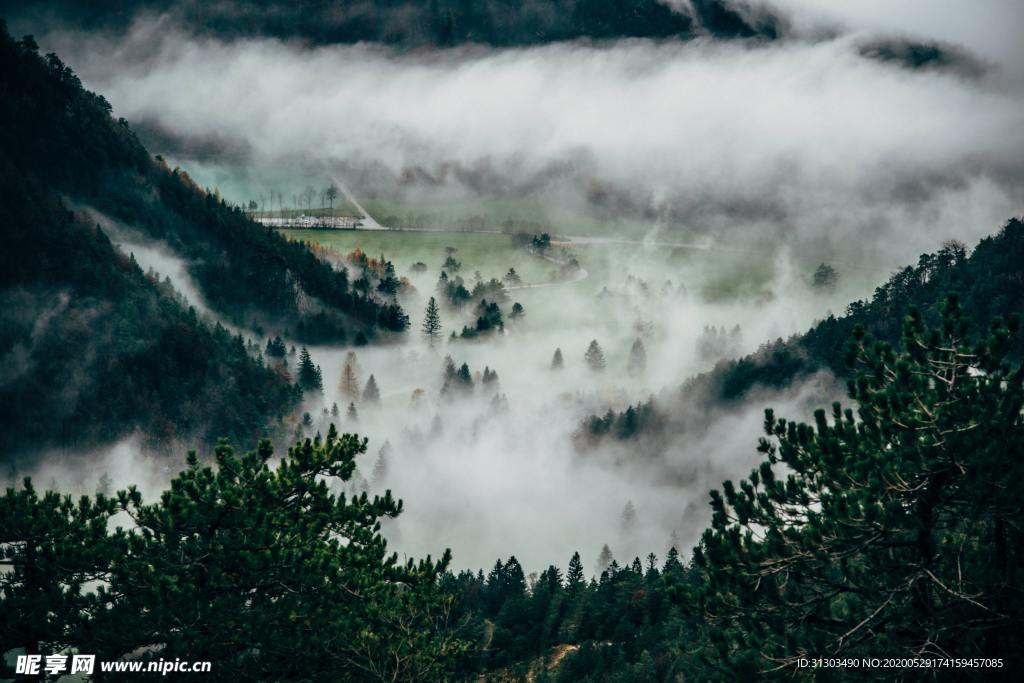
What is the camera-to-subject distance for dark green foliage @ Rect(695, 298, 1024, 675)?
27484mm

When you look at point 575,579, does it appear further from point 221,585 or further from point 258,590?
point 221,585

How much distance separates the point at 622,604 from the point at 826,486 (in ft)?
332

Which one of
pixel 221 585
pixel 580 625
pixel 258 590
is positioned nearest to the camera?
pixel 221 585

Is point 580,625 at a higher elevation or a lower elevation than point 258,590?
higher

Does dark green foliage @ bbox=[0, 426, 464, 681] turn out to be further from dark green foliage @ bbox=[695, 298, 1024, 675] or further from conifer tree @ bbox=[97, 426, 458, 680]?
dark green foliage @ bbox=[695, 298, 1024, 675]

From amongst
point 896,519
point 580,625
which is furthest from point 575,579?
point 896,519

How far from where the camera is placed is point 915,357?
99.0ft

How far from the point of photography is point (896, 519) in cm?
2797

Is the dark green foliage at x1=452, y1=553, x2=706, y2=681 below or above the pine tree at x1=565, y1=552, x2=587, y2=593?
below

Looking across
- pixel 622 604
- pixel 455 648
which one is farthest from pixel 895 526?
pixel 622 604

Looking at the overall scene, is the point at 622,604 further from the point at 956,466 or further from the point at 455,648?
the point at 956,466

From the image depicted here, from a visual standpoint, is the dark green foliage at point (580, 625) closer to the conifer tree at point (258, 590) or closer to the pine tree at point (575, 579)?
the pine tree at point (575, 579)

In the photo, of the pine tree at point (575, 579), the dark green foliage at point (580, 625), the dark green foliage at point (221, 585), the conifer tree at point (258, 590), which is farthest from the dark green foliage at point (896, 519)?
the pine tree at point (575, 579)

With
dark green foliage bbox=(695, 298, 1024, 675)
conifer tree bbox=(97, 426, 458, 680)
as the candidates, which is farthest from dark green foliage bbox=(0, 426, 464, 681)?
dark green foliage bbox=(695, 298, 1024, 675)
